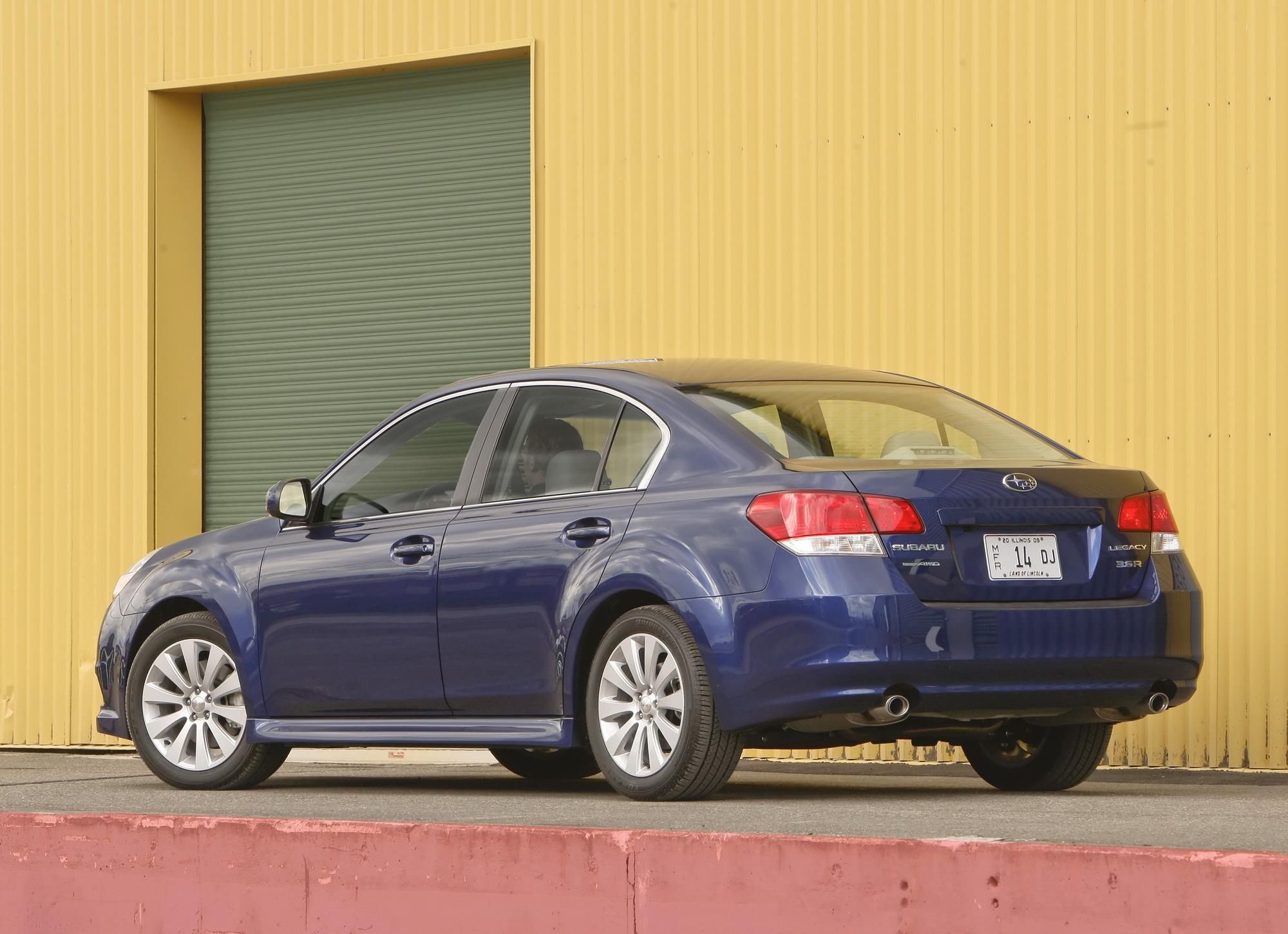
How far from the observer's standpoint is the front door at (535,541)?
788cm

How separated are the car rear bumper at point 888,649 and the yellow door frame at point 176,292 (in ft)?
27.4

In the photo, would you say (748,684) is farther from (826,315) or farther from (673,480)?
(826,315)

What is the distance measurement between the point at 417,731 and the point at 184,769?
1361 millimetres

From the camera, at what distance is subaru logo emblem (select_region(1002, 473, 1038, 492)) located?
293 inches

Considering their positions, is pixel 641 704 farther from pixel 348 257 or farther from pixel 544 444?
pixel 348 257

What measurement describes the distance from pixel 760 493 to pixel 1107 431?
499 cm

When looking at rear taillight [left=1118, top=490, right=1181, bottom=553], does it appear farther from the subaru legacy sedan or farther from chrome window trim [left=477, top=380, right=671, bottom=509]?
chrome window trim [left=477, top=380, right=671, bottom=509]

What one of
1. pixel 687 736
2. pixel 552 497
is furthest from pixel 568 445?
pixel 687 736

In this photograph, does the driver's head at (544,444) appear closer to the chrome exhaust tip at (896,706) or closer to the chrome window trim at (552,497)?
the chrome window trim at (552,497)

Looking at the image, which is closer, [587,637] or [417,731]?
[587,637]

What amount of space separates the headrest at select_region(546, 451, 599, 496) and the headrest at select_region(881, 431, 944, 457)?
3.58 ft

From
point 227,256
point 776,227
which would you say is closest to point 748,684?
point 776,227

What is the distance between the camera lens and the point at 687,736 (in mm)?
7426

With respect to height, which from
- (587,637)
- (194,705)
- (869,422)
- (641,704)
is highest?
(869,422)
